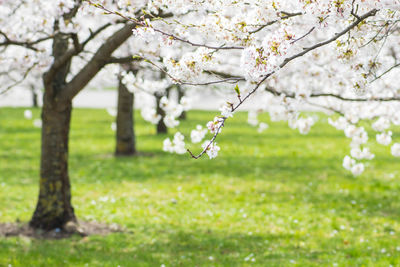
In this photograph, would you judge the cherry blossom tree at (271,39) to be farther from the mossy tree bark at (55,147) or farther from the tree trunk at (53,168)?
the tree trunk at (53,168)

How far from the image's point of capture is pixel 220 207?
9.77 metres

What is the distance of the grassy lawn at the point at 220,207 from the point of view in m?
7.00

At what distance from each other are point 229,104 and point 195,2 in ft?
4.25

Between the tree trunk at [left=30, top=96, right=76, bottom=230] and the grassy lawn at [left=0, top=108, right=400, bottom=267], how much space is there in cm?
48

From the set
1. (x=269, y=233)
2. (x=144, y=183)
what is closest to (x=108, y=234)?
(x=269, y=233)

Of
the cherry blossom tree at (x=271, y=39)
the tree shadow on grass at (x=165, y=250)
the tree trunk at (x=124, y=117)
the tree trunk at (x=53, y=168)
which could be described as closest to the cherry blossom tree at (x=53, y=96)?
the tree trunk at (x=53, y=168)

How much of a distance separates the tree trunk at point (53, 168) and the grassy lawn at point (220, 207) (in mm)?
475

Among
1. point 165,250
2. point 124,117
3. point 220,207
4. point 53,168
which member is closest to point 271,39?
point 165,250

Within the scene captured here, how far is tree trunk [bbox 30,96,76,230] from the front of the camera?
768 centimetres

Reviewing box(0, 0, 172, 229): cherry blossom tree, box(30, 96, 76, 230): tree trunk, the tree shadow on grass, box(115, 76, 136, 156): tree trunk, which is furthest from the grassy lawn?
box(115, 76, 136, 156): tree trunk

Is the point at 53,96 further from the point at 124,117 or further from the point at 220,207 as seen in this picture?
the point at 124,117

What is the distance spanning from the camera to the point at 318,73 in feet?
27.8

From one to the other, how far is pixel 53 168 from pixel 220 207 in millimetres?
3461

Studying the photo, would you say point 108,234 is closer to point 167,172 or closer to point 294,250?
point 294,250
